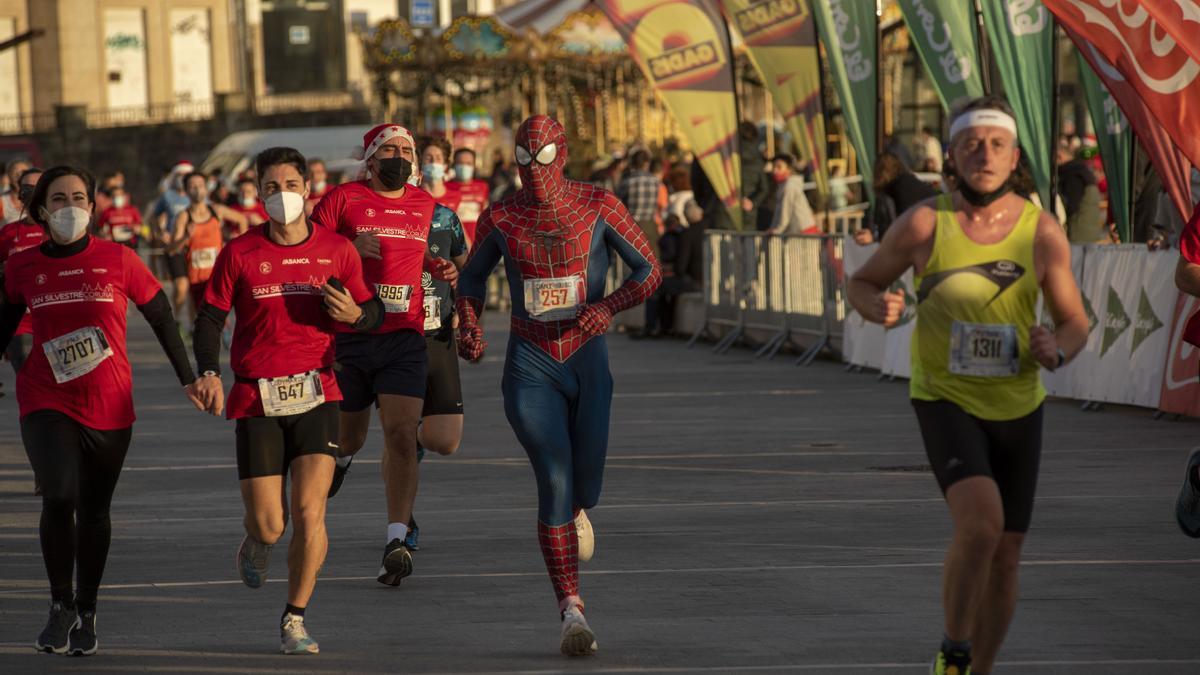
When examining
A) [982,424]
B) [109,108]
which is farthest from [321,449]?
[109,108]

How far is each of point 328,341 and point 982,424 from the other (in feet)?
8.33

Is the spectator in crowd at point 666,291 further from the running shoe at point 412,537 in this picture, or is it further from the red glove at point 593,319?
the red glove at point 593,319

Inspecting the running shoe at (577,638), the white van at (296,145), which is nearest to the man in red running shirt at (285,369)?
the running shoe at (577,638)

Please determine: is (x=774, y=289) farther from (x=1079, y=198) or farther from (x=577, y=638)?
(x=577, y=638)

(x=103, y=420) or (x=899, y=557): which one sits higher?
(x=103, y=420)

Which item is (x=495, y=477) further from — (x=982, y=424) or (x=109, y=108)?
(x=109, y=108)

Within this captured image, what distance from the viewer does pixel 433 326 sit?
33.7 feet

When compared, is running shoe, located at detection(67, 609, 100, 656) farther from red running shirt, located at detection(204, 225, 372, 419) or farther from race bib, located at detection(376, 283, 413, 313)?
race bib, located at detection(376, 283, 413, 313)

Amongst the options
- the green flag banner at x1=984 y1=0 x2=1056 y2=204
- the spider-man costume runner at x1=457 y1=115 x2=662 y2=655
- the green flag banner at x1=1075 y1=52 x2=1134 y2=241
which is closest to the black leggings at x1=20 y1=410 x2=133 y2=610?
the spider-man costume runner at x1=457 y1=115 x2=662 y2=655

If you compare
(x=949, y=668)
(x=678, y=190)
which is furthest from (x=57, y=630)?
(x=678, y=190)

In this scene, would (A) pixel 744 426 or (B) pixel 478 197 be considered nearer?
(A) pixel 744 426

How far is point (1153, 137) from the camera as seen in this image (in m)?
13.9

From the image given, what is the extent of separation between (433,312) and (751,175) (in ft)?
48.5

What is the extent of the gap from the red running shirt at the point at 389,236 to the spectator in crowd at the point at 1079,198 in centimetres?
1211
